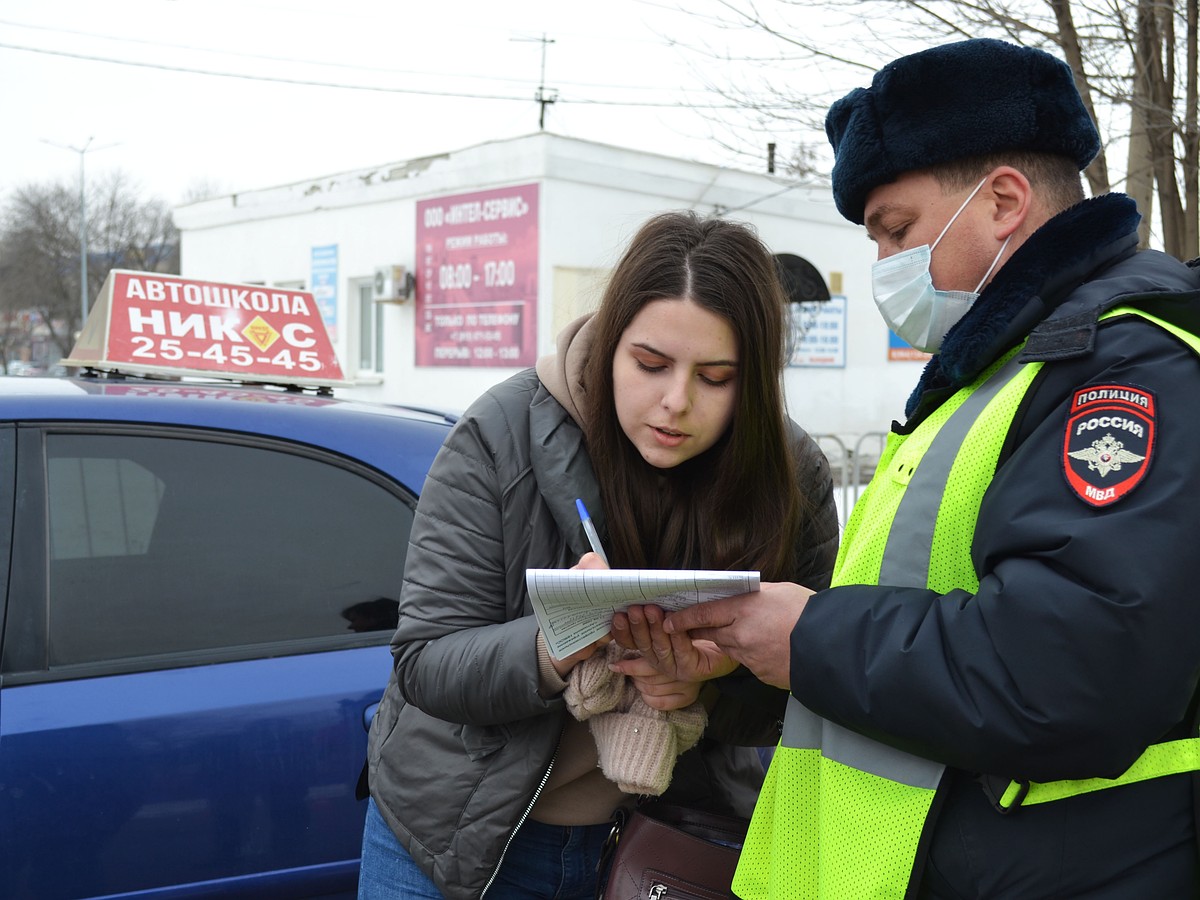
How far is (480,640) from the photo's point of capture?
5.39 ft

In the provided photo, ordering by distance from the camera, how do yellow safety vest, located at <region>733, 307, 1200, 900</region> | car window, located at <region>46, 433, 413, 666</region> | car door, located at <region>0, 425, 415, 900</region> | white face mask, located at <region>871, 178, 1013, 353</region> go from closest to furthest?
yellow safety vest, located at <region>733, 307, 1200, 900</region> < white face mask, located at <region>871, 178, 1013, 353</region> < car door, located at <region>0, 425, 415, 900</region> < car window, located at <region>46, 433, 413, 666</region>

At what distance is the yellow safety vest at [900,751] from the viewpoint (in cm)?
119

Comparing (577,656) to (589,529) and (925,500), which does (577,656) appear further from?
(925,500)

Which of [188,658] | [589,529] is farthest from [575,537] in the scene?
[188,658]

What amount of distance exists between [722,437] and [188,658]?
47.7 inches

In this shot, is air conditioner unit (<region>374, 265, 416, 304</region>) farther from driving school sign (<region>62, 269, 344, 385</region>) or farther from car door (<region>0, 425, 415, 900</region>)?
car door (<region>0, 425, 415, 900</region>)

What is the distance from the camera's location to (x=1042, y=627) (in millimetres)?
1067

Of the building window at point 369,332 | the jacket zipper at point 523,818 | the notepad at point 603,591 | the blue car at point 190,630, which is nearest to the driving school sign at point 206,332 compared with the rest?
the blue car at point 190,630

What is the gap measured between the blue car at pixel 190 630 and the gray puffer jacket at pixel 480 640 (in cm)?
47

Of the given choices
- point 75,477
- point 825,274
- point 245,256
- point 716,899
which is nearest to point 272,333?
point 75,477

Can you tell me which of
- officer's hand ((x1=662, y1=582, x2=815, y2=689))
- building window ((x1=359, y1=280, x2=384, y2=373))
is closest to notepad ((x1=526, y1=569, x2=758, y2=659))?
officer's hand ((x1=662, y1=582, x2=815, y2=689))

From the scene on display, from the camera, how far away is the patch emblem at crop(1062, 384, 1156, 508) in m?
1.08

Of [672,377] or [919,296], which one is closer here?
[919,296]

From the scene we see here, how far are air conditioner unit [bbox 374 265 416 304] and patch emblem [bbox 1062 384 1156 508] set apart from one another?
14378mm
